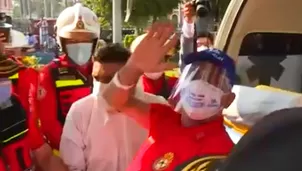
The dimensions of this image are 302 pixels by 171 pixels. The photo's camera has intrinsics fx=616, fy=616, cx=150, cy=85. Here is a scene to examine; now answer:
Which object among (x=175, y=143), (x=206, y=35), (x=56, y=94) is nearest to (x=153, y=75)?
(x=56, y=94)

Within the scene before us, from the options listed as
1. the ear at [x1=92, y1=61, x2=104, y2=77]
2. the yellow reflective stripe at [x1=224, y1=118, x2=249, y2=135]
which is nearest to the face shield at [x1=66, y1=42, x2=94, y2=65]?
the ear at [x1=92, y1=61, x2=104, y2=77]

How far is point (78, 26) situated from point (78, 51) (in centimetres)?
13

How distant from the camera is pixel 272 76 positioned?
3.17 m

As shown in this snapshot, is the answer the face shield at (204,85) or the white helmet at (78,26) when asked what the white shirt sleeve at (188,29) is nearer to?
the white helmet at (78,26)

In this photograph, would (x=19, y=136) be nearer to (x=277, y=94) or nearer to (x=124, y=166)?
(x=124, y=166)

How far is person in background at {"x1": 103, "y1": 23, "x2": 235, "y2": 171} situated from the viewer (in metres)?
1.86

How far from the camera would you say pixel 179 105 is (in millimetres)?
2021

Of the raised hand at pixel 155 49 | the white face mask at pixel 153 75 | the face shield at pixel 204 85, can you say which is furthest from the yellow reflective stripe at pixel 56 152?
the raised hand at pixel 155 49

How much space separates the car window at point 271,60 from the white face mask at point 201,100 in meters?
1.08

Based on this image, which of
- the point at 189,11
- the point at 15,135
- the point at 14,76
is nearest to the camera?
the point at 15,135

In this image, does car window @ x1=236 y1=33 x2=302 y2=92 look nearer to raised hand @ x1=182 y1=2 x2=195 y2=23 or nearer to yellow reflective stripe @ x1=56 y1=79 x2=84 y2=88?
raised hand @ x1=182 y1=2 x2=195 y2=23

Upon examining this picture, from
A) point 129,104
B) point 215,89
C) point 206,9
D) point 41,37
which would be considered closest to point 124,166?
point 129,104

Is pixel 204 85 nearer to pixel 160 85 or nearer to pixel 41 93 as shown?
pixel 41 93

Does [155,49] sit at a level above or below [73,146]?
above
